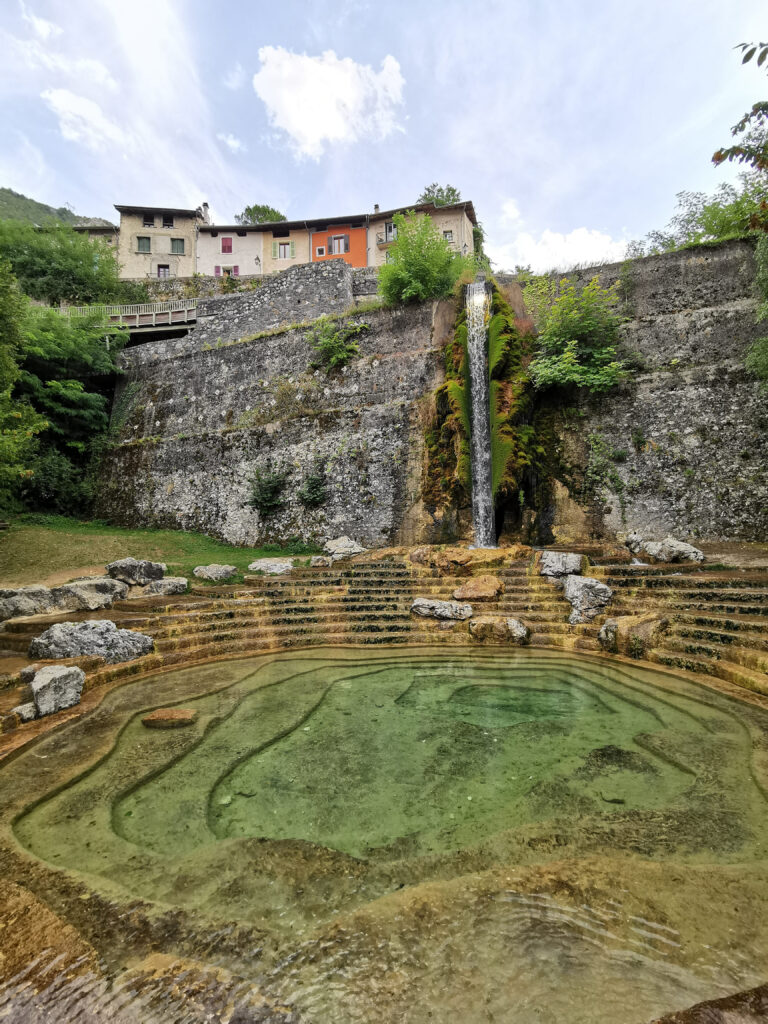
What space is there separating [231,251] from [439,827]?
102 ft

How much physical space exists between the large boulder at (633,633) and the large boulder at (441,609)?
1747 mm

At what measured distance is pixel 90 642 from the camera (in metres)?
5.05

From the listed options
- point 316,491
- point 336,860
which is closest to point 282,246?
point 316,491

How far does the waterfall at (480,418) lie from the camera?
32.6 feet

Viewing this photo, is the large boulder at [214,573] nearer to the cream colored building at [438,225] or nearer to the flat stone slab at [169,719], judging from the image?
the flat stone slab at [169,719]

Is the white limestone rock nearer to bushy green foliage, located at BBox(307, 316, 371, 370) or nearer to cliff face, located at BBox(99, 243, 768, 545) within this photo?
cliff face, located at BBox(99, 243, 768, 545)

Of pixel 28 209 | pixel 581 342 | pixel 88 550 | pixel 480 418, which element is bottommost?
pixel 88 550

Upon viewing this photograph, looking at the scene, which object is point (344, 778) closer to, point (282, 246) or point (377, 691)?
point (377, 691)

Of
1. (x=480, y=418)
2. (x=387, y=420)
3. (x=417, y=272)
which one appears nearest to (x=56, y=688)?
(x=480, y=418)

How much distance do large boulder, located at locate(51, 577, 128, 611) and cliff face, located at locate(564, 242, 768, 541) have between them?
9.68 meters

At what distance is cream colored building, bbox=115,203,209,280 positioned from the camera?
26359mm

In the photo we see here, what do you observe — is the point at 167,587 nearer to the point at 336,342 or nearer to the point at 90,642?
the point at 90,642

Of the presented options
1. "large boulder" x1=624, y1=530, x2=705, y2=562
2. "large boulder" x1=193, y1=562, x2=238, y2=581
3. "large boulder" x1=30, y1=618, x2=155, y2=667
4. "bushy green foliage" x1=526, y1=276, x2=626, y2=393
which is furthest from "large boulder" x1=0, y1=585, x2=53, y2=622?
"bushy green foliage" x1=526, y1=276, x2=626, y2=393

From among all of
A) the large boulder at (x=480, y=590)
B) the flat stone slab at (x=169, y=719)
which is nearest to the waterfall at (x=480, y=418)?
the large boulder at (x=480, y=590)
